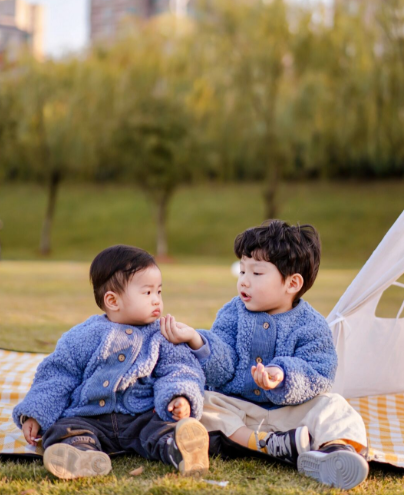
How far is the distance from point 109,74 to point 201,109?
2795mm

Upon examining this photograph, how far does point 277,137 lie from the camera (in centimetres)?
1709

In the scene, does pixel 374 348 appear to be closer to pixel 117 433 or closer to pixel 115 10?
pixel 117 433

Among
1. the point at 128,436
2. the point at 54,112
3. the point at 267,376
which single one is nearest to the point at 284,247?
the point at 267,376

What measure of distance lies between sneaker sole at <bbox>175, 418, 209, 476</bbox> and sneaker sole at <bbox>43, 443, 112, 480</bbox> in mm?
269

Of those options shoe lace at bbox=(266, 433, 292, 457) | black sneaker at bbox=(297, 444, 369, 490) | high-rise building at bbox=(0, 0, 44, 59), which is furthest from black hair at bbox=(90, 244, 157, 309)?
high-rise building at bbox=(0, 0, 44, 59)

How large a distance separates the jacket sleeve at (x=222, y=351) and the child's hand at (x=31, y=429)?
26.0 inches

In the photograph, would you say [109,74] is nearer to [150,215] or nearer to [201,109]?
[201,109]

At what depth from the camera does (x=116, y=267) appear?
2.40 metres

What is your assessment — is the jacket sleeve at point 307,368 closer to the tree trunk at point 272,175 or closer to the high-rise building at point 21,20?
the tree trunk at point 272,175

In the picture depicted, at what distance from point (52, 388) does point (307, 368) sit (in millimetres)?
961

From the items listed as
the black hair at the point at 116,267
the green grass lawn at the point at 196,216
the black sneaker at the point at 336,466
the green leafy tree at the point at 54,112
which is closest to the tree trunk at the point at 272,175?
the green grass lawn at the point at 196,216

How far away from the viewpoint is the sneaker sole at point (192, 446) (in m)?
2.06

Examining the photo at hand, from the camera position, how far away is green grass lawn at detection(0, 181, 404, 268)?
1916cm

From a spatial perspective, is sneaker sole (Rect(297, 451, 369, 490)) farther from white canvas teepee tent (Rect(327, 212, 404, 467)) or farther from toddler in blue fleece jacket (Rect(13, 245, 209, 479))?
white canvas teepee tent (Rect(327, 212, 404, 467))
